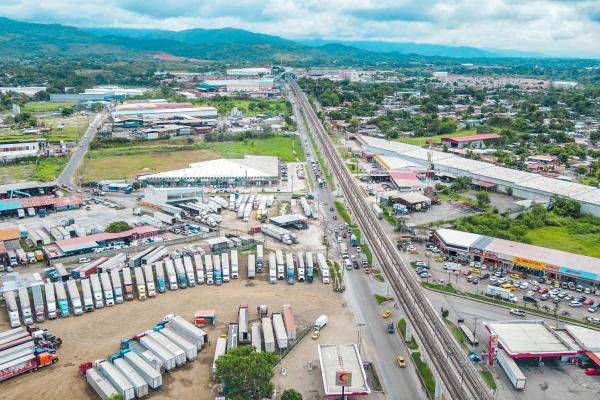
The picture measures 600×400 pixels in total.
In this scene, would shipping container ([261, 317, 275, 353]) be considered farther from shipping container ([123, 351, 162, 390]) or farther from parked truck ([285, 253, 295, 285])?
parked truck ([285, 253, 295, 285])

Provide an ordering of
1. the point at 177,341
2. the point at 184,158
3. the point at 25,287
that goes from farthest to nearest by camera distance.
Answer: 1. the point at 184,158
2. the point at 25,287
3. the point at 177,341

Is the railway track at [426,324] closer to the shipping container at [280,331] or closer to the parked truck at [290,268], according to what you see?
the parked truck at [290,268]

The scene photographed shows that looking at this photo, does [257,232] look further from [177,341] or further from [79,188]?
[79,188]

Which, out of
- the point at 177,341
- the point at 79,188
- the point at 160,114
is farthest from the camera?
the point at 160,114

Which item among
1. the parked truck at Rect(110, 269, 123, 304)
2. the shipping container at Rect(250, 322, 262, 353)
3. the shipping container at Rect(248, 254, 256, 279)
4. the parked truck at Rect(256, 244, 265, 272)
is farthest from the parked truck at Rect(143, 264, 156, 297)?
the shipping container at Rect(250, 322, 262, 353)

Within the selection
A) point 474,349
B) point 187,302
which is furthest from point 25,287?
point 474,349

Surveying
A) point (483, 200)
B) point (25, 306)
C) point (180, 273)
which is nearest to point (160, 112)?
point (483, 200)
